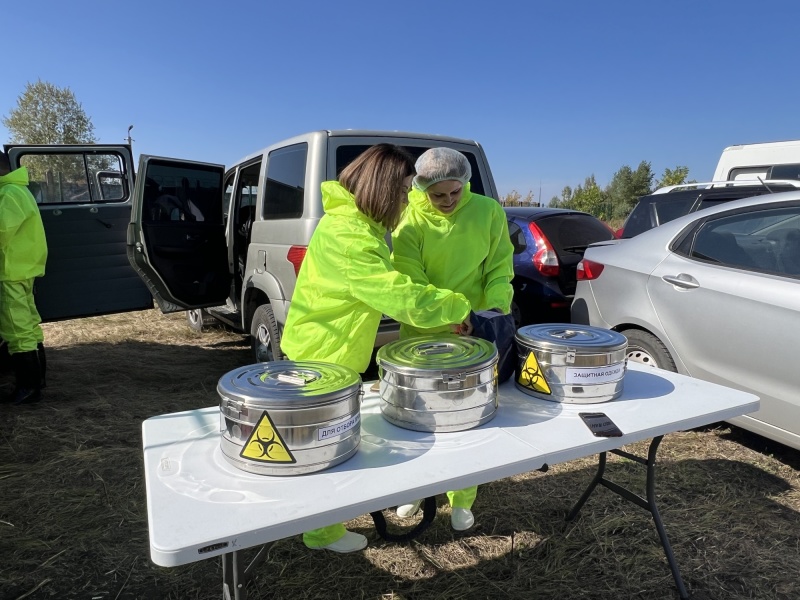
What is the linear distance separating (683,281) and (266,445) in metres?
2.81

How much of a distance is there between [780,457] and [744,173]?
678cm

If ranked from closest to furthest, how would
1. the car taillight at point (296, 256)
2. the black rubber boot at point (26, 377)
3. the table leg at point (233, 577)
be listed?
the table leg at point (233, 577) < the car taillight at point (296, 256) < the black rubber boot at point (26, 377)

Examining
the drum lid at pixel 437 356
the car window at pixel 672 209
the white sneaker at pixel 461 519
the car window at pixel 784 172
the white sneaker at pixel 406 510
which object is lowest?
the white sneaker at pixel 406 510

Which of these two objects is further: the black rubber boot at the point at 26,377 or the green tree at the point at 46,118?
the green tree at the point at 46,118

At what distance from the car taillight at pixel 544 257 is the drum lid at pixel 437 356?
328 centimetres

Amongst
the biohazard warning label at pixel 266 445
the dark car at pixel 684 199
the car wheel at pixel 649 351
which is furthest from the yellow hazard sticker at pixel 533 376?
the dark car at pixel 684 199

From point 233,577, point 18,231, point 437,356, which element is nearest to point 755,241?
point 437,356

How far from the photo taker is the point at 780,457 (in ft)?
10.3

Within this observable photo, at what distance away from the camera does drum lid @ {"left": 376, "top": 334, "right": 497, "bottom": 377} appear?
140cm

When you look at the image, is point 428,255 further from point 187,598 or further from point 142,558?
point 142,558

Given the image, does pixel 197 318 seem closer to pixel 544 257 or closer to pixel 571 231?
pixel 544 257

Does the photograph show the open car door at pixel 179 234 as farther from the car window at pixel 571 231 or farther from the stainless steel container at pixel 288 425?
the stainless steel container at pixel 288 425

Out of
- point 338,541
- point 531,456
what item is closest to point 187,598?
point 338,541

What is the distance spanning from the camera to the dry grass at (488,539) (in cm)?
210
